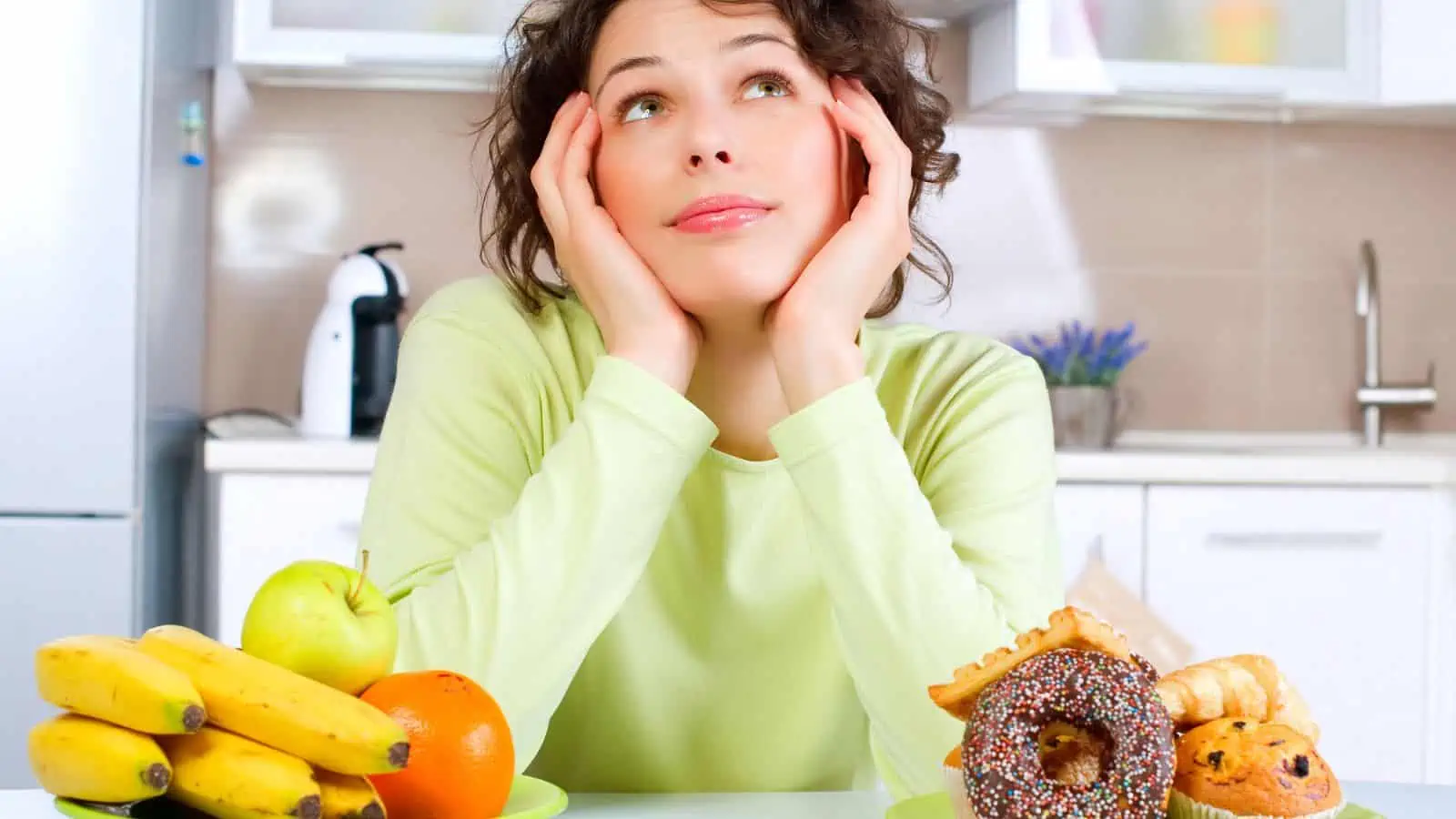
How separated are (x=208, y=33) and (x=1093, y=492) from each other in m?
1.73

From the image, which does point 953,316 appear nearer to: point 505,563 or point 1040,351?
point 1040,351

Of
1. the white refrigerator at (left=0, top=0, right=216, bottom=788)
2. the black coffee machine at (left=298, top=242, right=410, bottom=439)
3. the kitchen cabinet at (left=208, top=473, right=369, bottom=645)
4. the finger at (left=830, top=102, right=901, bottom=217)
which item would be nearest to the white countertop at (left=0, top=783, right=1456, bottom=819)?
the finger at (left=830, top=102, right=901, bottom=217)

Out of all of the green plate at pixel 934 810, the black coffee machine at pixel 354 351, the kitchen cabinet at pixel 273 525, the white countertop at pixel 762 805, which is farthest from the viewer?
the black coffee machine at pixel 354 351

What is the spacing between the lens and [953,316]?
311 centimetres

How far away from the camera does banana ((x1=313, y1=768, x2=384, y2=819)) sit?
0.69m

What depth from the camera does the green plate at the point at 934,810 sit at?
78 centimetres

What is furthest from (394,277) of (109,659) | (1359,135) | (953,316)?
(109,659)

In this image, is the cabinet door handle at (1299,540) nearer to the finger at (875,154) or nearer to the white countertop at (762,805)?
the finger at (875,154)

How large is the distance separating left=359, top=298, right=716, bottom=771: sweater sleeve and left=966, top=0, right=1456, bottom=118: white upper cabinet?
68.1 inches

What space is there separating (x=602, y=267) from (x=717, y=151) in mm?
139

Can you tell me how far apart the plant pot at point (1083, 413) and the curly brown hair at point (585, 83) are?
1.16 meters

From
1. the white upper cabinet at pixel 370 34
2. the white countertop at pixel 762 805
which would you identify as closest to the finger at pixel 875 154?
the white countertop at pixel 762 805

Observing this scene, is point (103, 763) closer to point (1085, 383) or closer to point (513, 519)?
point (513, 519)

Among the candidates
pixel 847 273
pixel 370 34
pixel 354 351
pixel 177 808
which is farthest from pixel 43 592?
pixel 177 808
